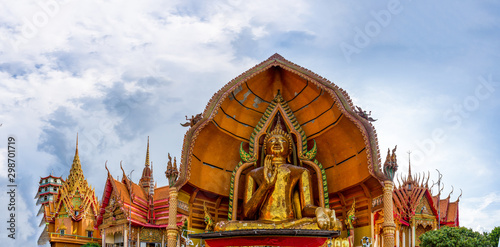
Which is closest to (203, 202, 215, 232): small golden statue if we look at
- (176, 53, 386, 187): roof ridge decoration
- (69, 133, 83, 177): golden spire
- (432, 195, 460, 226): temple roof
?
(176, 53, 386, 187): roof ridge decoration

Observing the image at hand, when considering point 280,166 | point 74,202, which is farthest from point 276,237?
point 74,202

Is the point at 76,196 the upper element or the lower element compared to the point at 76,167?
lower

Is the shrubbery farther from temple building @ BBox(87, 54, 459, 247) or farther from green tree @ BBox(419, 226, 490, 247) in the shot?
temple building @ BBox(87, 54, 459, 247)

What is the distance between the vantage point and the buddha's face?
1330 centimetres

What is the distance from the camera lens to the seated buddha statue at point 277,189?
41.7 ft

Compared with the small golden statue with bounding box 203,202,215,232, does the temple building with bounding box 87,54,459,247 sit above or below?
above

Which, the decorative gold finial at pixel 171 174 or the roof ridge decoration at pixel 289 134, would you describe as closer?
the decorative gold finial at pixel 171 174

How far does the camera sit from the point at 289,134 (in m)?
13.8

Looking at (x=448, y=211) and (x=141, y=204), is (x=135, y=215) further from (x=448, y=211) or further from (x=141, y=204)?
(x=448, y=211)

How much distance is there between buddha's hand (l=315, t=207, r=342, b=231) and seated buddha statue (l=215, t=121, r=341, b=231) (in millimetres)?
726

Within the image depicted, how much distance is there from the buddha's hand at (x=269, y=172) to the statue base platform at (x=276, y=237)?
1899 mm

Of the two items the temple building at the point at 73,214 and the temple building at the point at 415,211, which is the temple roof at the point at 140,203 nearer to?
the temple building at the point at 73,214

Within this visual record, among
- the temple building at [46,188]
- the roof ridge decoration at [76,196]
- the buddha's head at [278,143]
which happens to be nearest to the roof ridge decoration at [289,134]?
the buddha's head at [278,143]

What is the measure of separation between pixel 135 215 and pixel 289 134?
9.79 meters
